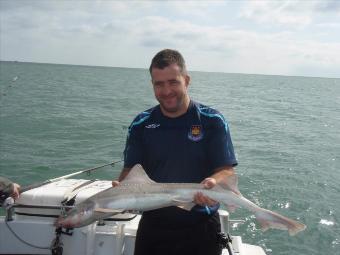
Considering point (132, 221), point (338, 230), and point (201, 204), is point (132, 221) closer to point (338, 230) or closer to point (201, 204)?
point (201, 204)

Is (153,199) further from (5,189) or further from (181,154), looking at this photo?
(5,189)

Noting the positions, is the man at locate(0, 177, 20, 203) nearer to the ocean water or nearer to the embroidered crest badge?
the embroidered crest badge

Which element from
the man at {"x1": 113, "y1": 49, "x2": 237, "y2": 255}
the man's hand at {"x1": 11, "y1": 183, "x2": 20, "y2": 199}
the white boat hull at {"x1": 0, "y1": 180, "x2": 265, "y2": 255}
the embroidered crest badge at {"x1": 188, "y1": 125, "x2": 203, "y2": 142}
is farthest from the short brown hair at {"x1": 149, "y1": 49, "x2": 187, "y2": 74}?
the man's hand at {"x1": 11, "y1": 183, "x2": 20, "y2": 199}

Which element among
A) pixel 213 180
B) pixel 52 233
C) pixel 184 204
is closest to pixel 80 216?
pixel 184 204

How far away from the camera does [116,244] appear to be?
5309 millimetres

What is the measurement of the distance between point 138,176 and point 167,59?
1.21m

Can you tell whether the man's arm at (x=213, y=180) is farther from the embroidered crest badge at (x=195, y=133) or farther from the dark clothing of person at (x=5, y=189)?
the dark clothing of person at (x=5, y=189)

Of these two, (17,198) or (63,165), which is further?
(63,165)

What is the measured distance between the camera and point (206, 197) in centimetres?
389

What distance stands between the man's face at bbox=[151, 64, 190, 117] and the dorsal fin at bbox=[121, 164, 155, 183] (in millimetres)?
670

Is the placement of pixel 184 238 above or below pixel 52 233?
above

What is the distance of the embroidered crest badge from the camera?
4.09 metres

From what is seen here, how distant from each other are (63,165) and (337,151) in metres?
13.7

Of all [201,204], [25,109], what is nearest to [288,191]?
[201,204]
